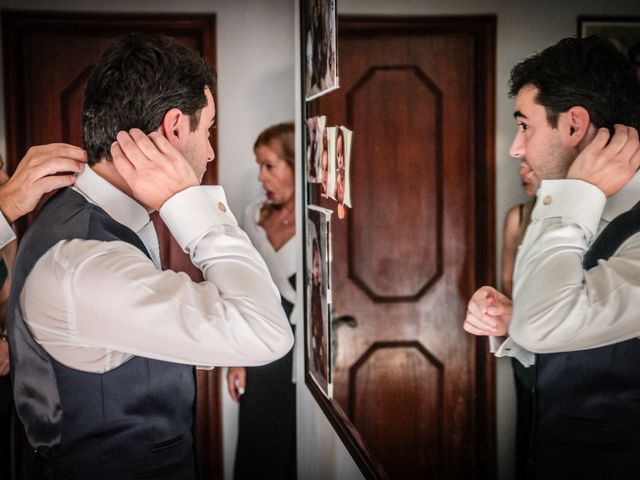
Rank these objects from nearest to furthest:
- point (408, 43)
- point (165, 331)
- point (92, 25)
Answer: point (165, 331) → point (408, 43) → point (92, 25)

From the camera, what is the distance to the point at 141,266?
1.26 meters

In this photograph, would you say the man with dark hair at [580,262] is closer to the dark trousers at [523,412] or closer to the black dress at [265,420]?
the dark trousers at [523,412]

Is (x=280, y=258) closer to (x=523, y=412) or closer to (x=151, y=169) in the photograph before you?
(x=151, y=169)

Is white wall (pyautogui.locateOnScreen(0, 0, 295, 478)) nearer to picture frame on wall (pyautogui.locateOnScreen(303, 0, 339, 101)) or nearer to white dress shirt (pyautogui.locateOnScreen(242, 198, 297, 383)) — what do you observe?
white dress shirt (pyautogui.locateOnScreen(242, 198, 297, 383))

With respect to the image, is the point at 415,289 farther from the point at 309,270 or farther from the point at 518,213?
the point at 309,270

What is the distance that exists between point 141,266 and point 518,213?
0.64m

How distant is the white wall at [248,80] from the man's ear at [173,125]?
161 cm

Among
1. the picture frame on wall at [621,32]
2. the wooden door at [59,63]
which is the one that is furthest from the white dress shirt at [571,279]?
the wooden door at [59,63]

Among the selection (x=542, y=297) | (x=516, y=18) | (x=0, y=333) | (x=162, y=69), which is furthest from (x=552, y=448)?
(x=0, y=333)

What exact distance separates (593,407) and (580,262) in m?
0.17

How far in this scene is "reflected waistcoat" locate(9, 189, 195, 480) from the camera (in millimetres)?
1371

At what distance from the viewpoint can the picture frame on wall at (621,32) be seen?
2.44 ft

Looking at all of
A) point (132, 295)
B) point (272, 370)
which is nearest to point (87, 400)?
point (132, 295)

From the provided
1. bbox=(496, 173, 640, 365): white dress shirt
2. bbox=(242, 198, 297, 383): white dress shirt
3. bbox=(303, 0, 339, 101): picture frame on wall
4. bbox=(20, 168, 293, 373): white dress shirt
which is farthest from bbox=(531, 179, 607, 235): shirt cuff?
bbox=(242, 198, 297, 383): white dress shirt
